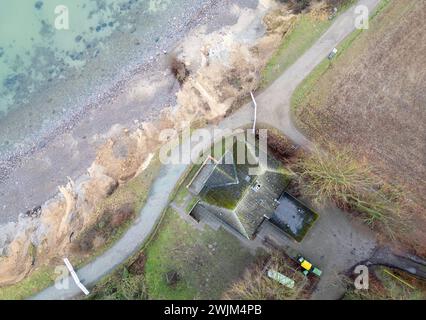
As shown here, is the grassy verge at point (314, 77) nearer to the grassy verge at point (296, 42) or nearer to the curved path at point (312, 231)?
the curved path at point (312, 231)

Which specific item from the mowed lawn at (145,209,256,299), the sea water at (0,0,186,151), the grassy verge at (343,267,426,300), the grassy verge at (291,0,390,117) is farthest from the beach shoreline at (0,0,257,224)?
the grassy verge at (343,267,426,300)

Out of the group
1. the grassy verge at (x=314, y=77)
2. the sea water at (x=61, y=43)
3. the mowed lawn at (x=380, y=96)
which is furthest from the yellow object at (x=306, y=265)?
the sea water at (x=61, y=43)

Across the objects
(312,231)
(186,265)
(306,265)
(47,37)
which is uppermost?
(47,37)

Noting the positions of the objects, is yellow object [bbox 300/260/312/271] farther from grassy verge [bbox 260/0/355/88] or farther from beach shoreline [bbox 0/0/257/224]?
beach shoreline [bbox 0/0/257/224]

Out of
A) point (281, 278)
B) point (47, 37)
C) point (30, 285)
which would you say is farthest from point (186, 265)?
point (47, 37)

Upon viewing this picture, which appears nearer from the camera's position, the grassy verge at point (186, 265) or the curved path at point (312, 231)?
the curved path at point (312, 231)

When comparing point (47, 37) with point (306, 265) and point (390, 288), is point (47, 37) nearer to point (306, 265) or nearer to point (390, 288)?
point (306, 265)
